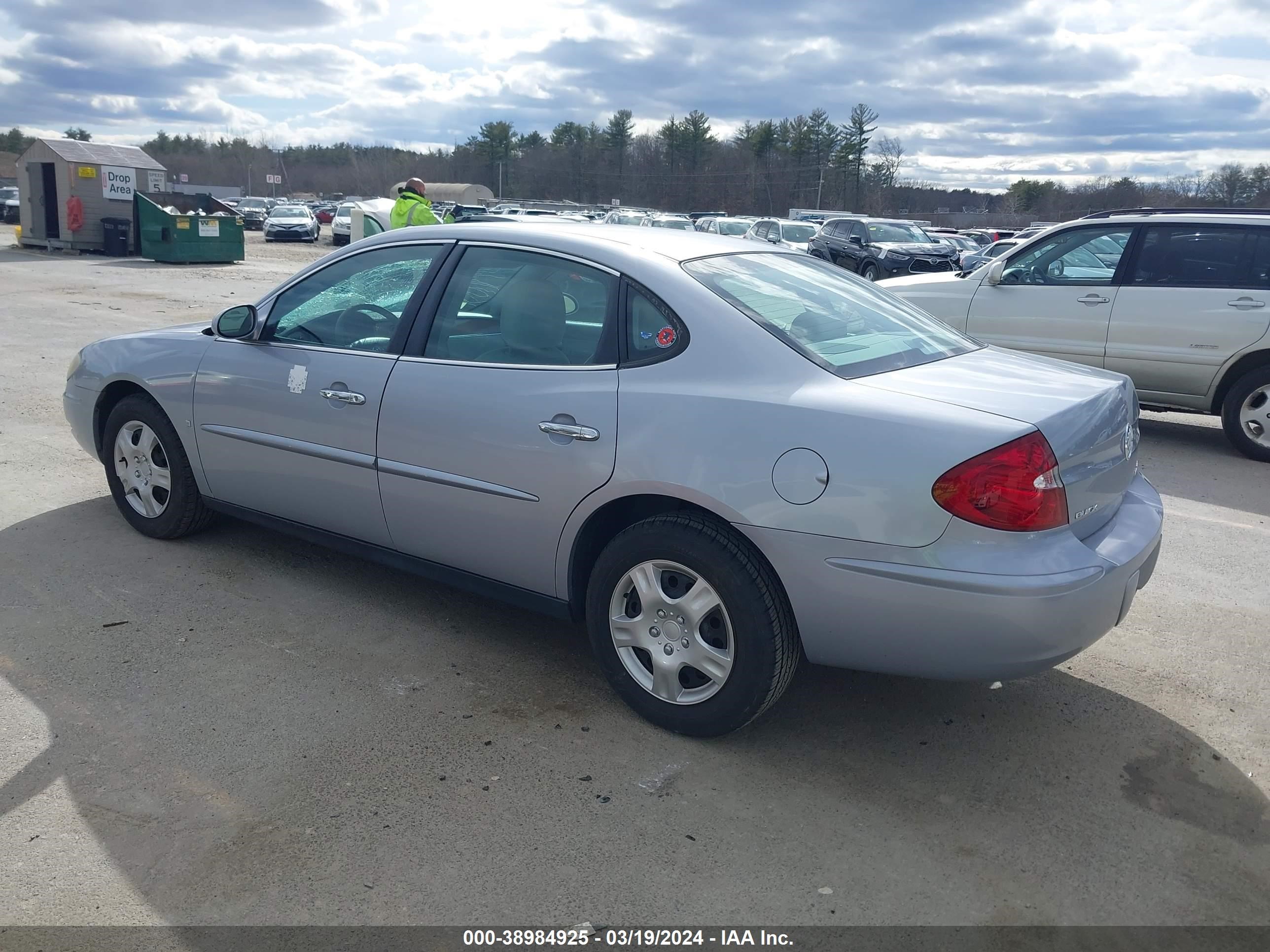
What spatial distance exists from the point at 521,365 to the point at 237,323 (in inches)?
64.4

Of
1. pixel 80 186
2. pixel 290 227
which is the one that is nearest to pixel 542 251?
pixel 80 186

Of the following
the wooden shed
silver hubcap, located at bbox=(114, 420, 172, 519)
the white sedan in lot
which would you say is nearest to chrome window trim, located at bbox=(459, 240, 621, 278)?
silver hubcap, located at bbox=(114, 420, 172, 519)

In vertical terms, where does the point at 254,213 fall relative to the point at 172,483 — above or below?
above

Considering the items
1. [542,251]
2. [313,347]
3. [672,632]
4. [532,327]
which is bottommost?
[672,632]

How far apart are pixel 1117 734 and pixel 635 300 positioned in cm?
218

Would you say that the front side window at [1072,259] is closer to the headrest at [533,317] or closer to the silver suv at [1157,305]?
the silver suv at [1157,305]

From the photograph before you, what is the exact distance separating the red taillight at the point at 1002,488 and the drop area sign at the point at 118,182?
27243 mm

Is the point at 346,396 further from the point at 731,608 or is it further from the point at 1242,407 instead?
the point at 1242,407

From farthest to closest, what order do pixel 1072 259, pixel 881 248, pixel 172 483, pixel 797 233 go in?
pixel 797 233 → pixel 881 248 → pixel 1072 259 → pixel 172 483

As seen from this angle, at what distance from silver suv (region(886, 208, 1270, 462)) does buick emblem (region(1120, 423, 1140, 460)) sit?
15.5ft

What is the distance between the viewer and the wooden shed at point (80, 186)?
2520cm

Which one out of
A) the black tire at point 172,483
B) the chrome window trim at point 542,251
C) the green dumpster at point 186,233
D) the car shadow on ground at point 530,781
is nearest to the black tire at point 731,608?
the car shadow on ground at point 530,781

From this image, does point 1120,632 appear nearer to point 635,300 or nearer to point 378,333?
point 635,300

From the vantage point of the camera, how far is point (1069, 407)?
3.18 meters
